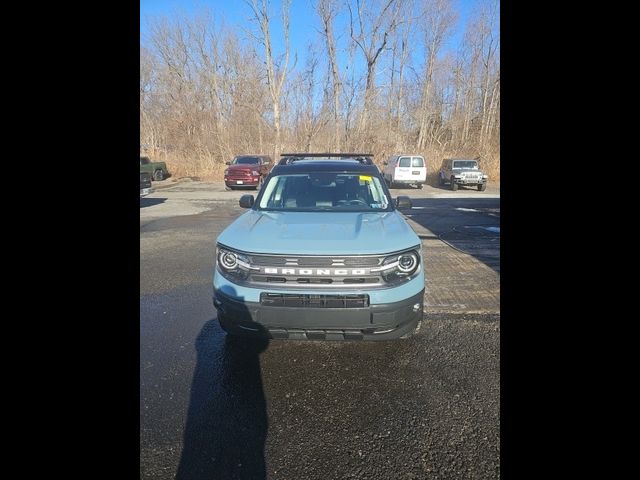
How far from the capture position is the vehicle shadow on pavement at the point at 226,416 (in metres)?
1.92

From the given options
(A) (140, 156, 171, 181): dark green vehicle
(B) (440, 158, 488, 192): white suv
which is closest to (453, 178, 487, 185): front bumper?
(B) (440, 158, 488, 192): white suv

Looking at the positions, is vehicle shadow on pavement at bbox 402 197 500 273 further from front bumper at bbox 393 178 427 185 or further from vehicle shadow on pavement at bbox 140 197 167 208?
vehicle shadow on pavement at bbox 140 197 167 208

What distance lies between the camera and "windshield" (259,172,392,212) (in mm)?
3881

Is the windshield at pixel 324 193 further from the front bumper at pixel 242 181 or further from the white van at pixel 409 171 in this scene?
the white van at pixel 409 171

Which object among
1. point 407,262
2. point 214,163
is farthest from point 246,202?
point 214,163

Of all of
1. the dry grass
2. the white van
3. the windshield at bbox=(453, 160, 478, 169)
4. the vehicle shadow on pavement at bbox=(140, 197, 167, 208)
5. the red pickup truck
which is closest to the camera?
the vehicle shadow on pavement at bbox=(140, 197, 167, 208)

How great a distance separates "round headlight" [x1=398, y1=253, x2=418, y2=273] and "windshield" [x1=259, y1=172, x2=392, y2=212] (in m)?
1.14

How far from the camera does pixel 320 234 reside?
286cm

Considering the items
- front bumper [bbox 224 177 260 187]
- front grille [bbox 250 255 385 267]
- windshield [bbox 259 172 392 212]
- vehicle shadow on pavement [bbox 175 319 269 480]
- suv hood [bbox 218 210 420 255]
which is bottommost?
vehicle shadow on pavement [bbox 175 319 269 480]

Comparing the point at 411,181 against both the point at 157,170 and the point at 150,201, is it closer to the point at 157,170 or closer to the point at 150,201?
the point at 150,201

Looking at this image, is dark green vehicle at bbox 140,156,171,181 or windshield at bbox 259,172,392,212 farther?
dark green vehicle at bbox 140,156,171,181

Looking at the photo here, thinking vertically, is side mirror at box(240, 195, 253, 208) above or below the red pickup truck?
below

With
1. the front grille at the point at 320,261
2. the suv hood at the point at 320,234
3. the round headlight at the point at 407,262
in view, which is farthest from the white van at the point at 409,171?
the front grille at the point at 320,261
